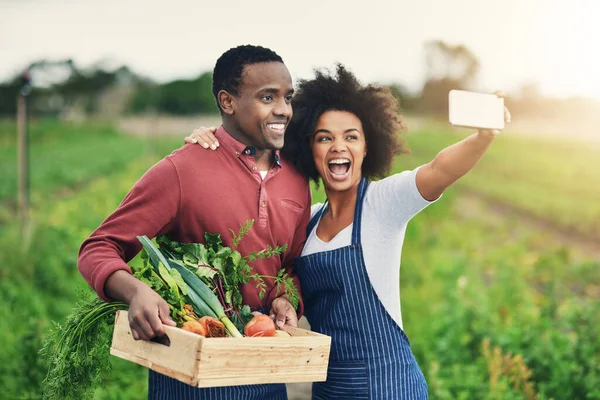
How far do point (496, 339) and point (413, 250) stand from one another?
4.23 metres

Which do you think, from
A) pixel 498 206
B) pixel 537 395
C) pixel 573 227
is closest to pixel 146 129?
pixel 498 206

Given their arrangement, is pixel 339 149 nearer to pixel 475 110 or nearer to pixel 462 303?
pixel 475 110

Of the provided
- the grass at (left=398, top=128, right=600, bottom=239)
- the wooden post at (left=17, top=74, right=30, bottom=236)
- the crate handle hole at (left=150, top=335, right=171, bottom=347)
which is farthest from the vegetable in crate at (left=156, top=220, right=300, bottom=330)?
the grass at (left=398, top=128, right=600, bottom=239)

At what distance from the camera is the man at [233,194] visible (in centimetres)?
273

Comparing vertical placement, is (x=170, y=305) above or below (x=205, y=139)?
below

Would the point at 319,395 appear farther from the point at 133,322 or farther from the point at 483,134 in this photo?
the point at 483,134

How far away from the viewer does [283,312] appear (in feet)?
9.42

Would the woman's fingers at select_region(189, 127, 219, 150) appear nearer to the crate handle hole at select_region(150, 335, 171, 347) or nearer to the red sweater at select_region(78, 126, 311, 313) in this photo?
the red sweater at select_region(78, 126, 311, 313)

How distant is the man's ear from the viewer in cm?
298

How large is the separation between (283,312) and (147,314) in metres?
0.64

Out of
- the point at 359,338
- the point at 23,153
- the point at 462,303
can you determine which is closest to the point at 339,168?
the point at 359,338

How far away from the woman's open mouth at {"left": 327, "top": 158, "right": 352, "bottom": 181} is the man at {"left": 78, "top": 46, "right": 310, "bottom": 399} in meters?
0.18

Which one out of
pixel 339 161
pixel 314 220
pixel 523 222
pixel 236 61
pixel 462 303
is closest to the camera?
pixel 236 61

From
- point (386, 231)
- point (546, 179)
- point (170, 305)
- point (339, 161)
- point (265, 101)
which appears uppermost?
point (265, 101)
